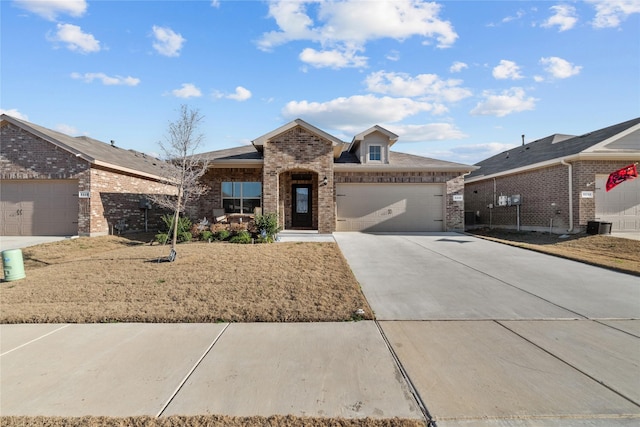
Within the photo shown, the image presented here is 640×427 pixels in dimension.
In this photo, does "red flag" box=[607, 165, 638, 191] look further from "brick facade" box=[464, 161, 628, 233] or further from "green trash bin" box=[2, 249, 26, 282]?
"green trash bin" box=[2, 249, 26, 282]

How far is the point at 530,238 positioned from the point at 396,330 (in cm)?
A: 1292

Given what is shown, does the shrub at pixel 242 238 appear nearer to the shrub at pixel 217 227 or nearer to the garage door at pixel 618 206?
the shrub at pixel 217 227

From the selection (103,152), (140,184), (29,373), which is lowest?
(29,373)

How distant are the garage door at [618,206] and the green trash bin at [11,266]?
63.1 ft

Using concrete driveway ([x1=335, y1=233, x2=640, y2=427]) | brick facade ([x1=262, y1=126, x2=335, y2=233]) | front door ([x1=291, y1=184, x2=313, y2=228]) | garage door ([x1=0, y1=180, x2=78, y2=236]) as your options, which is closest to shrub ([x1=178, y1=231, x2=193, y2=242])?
brick facade ([x1=262, y1=126, x2=335, y2=233])

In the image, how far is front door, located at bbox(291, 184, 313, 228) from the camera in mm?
16188

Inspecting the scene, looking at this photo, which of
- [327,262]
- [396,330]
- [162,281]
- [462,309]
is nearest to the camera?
[396,330]

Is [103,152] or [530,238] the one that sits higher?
[103,152]

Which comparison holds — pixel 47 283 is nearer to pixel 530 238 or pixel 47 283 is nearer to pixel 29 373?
pixel 29 373

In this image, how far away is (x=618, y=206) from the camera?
13227 mm

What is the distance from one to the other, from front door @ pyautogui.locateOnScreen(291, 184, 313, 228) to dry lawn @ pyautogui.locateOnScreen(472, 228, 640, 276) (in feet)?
29.1

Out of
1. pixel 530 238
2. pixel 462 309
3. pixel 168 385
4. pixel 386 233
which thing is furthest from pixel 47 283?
pixel 530 238

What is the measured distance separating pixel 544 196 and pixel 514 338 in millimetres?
13858

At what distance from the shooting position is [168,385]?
3.09m
